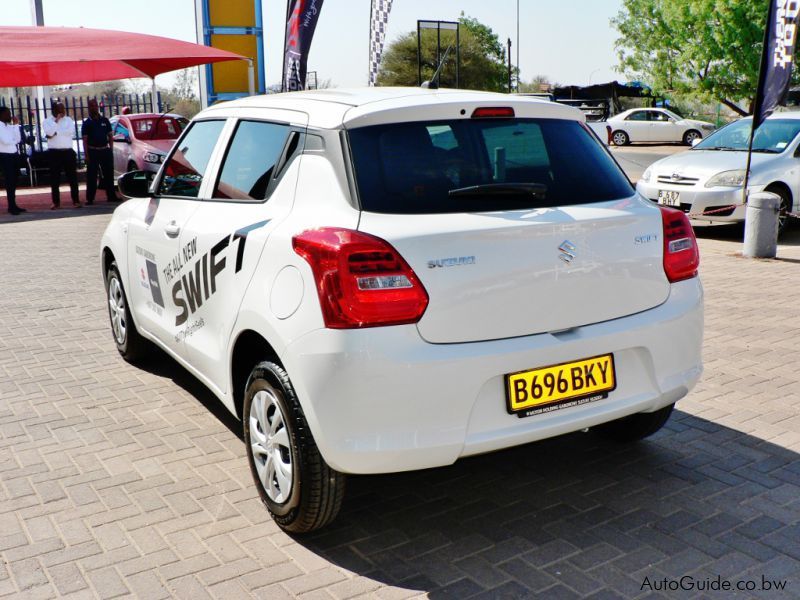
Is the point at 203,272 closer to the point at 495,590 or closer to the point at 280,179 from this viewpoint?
the point at 280,179

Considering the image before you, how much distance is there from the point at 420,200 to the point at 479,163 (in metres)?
0.36

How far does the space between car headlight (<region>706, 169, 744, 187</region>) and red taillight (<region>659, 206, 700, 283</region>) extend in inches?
309

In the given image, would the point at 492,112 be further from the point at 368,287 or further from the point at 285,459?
the point at 285,459

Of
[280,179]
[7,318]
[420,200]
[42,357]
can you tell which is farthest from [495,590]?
[7,318]

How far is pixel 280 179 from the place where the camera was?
374 centimetres

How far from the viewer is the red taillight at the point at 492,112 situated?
3.59 m

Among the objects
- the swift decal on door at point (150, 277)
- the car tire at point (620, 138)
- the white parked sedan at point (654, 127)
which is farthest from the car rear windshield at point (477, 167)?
the car tire at point (620, 138)

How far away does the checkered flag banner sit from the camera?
23.2 meters

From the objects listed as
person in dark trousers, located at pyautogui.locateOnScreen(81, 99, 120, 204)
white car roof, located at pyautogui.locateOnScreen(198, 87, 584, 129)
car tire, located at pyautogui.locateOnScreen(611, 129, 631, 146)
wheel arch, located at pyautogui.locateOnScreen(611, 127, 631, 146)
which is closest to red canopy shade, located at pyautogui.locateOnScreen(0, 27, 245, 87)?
person in dark trousers, located at pyautogui.locateOnScreen(81, 99, 120, 204)

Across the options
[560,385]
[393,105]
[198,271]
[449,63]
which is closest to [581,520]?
[560,385]

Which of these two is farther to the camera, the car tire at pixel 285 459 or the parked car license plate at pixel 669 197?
the parked car license plate at pixel 669 197

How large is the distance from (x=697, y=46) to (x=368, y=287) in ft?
126

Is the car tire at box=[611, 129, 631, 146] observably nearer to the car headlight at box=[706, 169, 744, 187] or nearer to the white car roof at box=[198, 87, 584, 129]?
the car headlight at box=[706, 169, 744, 187]

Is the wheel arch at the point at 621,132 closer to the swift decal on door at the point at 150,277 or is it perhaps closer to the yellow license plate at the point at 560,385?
the swift decal on door at the point at 150,277
